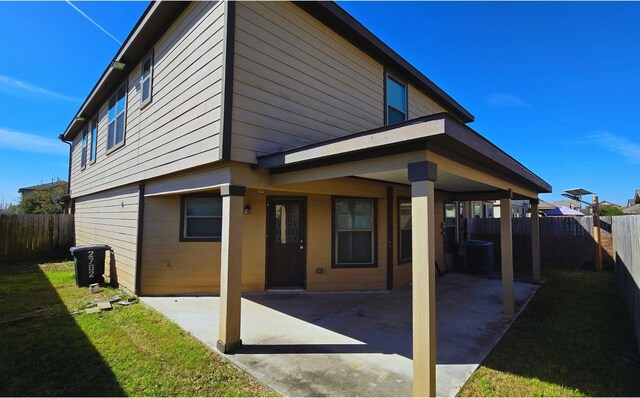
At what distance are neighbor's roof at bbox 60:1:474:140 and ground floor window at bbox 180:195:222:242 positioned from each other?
3.45m

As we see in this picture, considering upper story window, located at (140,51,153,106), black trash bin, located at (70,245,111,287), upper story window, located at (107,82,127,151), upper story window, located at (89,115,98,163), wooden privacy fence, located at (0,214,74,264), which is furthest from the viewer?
wooden privacy fence, located at (0,214,74,264)

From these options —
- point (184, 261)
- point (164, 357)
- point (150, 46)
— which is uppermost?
point (150, 46)

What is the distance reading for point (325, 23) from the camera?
5.77m

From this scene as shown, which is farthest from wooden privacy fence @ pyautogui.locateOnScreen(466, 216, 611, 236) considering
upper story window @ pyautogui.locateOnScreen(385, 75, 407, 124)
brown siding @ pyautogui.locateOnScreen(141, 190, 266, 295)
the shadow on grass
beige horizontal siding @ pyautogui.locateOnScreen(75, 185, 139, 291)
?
the shadow on grass

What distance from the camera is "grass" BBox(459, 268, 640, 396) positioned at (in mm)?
3129

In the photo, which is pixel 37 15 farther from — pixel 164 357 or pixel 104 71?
pixel 164 357

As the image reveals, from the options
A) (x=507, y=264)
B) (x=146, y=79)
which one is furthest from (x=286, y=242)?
(x=146, y=79)

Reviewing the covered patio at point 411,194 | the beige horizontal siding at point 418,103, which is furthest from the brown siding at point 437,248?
the beige horizontal siding at point 418,103

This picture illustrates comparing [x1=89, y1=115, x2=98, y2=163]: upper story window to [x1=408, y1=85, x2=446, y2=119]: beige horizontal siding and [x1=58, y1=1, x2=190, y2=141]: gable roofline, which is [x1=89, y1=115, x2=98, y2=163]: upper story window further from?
[x1=408, y1=85, x2=446, y2=119]: beige horizontal siding

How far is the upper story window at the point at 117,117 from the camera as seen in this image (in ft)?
26.3

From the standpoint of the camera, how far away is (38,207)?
20406 mm

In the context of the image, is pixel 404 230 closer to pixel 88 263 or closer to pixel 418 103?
pixel 418 103

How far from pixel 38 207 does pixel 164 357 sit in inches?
934

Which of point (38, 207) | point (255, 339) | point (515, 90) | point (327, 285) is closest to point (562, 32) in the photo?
point (515, 90)
